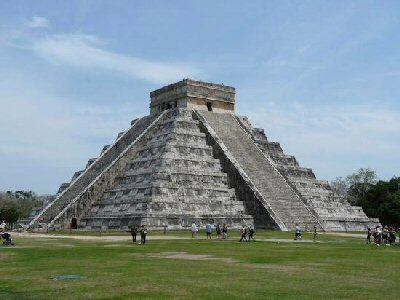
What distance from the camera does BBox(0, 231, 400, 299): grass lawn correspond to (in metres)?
10.9

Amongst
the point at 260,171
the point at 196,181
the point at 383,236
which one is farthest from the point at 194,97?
the point at 383,236

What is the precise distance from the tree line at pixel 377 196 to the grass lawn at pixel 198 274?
31.9 meters

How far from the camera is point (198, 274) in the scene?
13602mm

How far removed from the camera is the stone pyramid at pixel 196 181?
3634 centimetres

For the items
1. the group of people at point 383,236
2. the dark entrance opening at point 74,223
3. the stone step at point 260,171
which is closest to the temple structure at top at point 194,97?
the stone step at point 260,171

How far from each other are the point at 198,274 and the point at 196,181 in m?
24.7

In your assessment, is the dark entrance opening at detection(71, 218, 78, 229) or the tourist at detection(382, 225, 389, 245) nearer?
the tourist at detection(382, 225, 389, 245)

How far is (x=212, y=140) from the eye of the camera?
43406 mm

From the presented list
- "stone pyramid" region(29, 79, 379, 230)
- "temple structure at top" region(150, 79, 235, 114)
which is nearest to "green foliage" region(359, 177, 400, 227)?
"stone pyramid" region(29, 79, 379, 230)

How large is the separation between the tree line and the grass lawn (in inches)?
1258

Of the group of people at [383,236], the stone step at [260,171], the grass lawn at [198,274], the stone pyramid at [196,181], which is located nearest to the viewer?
the grass lawn at [198,274]

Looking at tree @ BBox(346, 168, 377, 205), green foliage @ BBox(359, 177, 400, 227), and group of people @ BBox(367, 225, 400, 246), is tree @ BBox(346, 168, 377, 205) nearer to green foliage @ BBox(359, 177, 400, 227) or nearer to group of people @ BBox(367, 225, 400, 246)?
green foliage @ BBox(359, 177, 400, 227)

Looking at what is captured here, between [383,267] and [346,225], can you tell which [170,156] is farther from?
[383,267]

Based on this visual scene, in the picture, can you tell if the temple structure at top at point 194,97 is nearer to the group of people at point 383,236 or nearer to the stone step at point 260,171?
the stone step at point 260,171
